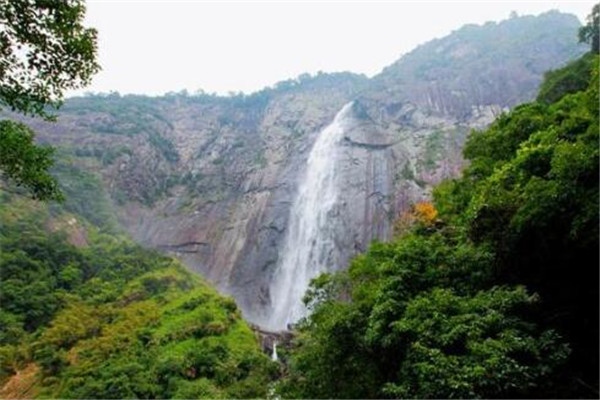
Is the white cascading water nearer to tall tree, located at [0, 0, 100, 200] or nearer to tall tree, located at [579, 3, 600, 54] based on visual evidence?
tall tree, located at [579, 3, 600, 54]

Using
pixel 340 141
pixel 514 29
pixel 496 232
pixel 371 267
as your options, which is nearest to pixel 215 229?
pixel 340 141

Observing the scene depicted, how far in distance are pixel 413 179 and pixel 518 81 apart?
1987 cm

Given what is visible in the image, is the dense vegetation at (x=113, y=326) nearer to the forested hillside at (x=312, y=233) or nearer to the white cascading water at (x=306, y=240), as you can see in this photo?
the forested hillside at (x=312, y=233)

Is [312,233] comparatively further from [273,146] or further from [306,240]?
[273,146]

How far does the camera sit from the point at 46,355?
19344 millimetres

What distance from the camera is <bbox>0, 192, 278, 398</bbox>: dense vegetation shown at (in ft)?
56.1

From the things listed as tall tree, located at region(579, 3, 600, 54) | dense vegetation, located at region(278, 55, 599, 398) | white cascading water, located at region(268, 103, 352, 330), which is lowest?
dense vegetation, located at region(278, 55, 599, 398)

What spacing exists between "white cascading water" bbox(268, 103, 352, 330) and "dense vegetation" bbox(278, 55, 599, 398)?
21.2 meters

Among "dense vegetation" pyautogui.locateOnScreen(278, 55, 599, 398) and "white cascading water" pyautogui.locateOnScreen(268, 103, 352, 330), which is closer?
"dense vegetation" pyautogui.locateOnScreen(278, 55, 599, 398)

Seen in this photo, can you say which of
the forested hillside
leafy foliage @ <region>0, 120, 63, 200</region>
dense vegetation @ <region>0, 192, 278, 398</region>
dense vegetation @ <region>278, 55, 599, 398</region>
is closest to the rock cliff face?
the forested hillside

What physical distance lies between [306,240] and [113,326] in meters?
18.0

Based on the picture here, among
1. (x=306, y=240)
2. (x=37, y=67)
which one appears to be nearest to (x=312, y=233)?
(x=306, y=240)

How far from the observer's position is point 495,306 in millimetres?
8836

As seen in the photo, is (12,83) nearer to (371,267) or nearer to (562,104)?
(371,267)
